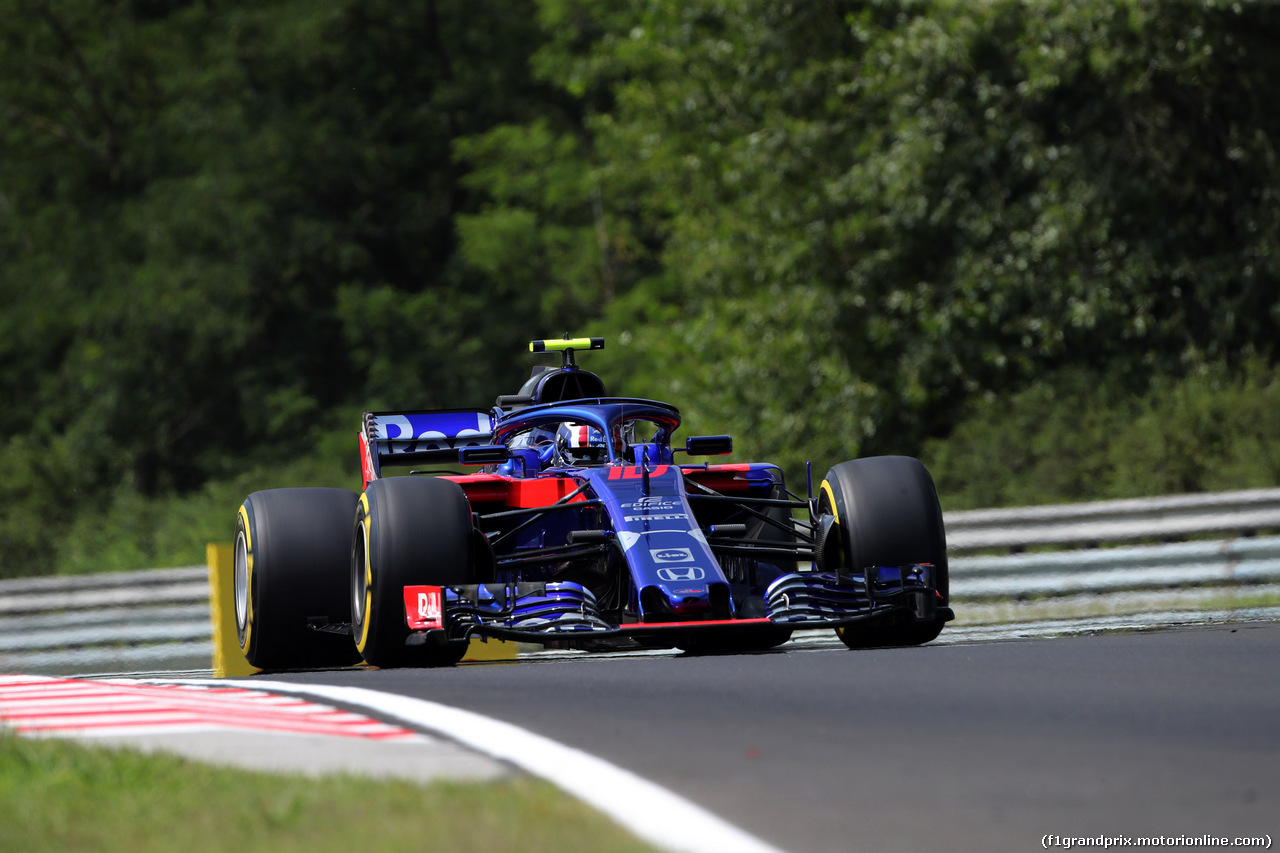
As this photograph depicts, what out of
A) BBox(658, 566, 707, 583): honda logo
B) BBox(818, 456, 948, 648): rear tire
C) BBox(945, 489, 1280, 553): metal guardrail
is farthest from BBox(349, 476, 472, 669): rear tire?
BBox(945, 489, 1280, 553): metal guardrail

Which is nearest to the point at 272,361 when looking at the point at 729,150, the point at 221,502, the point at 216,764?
the point at 221,502

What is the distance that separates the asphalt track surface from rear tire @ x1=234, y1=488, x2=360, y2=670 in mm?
1619

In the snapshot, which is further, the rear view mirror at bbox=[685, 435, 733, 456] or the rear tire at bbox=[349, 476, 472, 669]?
the rear view mirror at bbox=[685, 435, 733, 456]

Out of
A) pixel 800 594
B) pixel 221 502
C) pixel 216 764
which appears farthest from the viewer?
pixel 221 502

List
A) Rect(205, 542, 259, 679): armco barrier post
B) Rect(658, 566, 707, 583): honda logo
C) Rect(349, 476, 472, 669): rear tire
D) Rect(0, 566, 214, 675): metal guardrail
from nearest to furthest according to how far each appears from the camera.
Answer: Rect(658, 566, 707, 583): honda logo < Rect(349, 476, 472, 669): rear tire < Rect(205, 542, 259, 679): armco barrier post < Rect(0, 566, 214, 675): metal guardrail

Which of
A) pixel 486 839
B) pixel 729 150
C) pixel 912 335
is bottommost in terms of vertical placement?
pixel 486 839

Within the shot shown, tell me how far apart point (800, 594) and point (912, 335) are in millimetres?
11181

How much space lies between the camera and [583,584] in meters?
10.4

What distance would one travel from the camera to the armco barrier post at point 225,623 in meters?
12.0

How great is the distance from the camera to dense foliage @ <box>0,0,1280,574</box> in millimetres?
18906

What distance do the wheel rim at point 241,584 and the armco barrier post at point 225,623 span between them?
435 mm

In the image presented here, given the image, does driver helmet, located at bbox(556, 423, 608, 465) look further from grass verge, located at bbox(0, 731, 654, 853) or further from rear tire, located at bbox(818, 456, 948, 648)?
grass verge, located at bbox(0, 731, 654, 853)

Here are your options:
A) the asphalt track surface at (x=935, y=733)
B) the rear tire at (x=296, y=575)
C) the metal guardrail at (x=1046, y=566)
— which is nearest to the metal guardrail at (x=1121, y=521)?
the metal guardrail at (x=1046, y=566)

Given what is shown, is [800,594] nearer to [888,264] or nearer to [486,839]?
[486,839]
